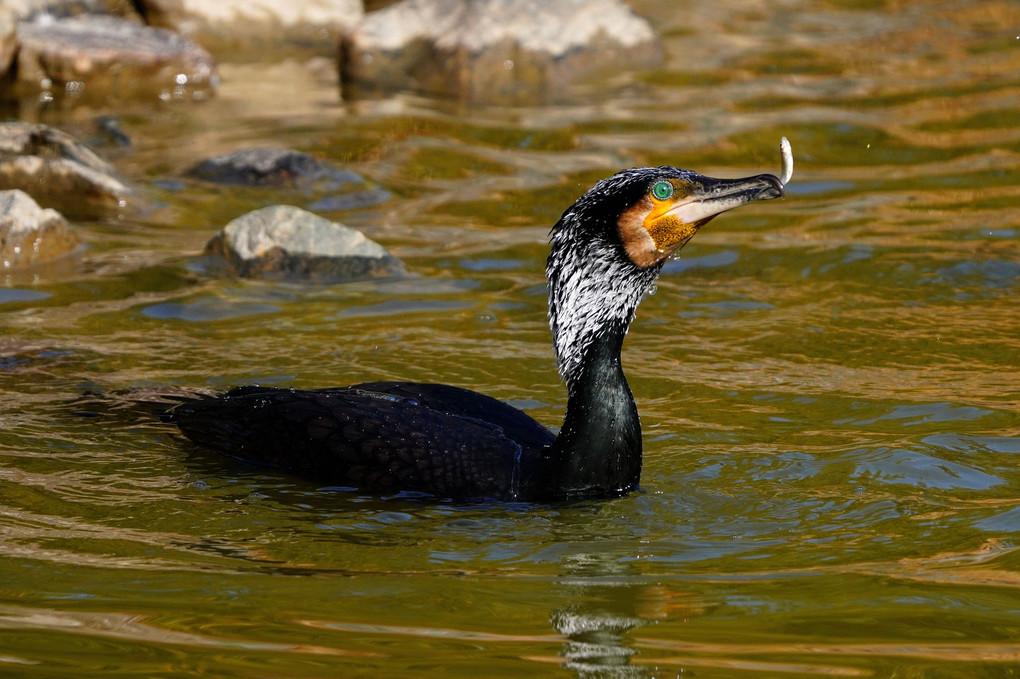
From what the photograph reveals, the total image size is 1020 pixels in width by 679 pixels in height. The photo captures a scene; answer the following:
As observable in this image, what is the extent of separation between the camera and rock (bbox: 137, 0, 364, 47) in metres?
15.4

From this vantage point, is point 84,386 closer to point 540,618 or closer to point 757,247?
point 540,618

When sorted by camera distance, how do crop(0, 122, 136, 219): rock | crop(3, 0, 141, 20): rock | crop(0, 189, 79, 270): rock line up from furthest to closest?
crop(3, 0, 141, 20): rock
crop(0, 122, 136, 219): rock
crop(0, 189, 79, 270): rock

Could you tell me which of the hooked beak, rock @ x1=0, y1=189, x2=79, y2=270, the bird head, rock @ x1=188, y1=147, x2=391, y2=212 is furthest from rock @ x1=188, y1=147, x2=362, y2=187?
the hooked beak

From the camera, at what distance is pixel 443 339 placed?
7.77m

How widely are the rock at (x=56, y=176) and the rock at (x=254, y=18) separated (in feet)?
17.4

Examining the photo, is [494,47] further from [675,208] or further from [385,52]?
[675,208]

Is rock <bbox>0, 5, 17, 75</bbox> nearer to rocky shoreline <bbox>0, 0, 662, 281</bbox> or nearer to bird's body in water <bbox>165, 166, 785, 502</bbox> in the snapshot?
rocky shoreline <bbox>0, 0, 662, 281</bbox>

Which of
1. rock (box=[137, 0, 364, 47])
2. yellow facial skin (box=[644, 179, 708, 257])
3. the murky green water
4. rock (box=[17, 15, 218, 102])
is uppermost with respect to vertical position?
rock (box=[137, 0, 364, 47])

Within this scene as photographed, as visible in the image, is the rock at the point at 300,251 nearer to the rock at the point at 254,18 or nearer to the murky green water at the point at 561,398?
the murky green water at the point at 561,398

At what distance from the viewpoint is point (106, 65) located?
44.3ft

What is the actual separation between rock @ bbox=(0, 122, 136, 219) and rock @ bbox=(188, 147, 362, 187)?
764 mm

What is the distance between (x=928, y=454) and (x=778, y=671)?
7.83ft

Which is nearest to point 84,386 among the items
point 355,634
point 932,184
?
point 355,634

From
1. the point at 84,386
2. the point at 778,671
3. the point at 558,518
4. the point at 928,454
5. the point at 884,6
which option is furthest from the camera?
the point at 884,6
